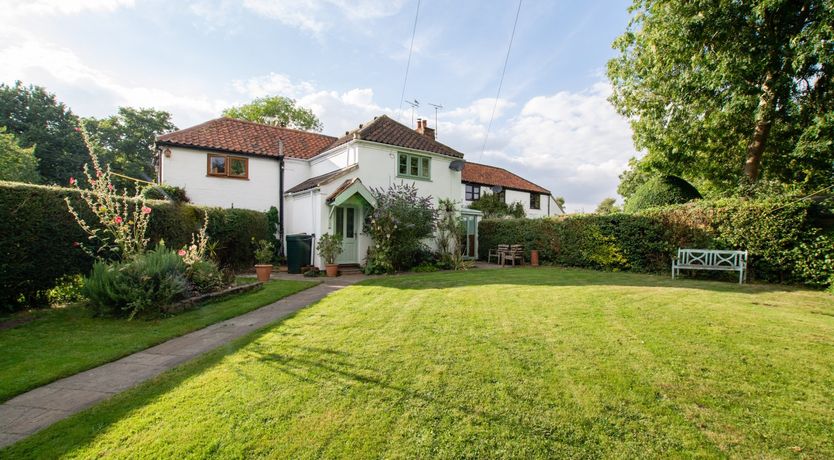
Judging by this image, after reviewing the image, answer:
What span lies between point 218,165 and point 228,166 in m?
0.42

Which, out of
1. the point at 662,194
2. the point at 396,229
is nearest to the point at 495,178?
the point at 662,194

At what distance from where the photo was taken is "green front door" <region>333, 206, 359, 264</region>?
14.5 meters

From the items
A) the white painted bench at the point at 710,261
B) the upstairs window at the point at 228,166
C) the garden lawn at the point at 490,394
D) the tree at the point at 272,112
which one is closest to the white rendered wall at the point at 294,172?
the upstairs window at the point at 228,166

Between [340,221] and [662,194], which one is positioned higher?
[662,194]

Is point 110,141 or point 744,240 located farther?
point 110,141

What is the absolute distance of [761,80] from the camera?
41.5ft

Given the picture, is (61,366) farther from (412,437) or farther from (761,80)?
(761,80)

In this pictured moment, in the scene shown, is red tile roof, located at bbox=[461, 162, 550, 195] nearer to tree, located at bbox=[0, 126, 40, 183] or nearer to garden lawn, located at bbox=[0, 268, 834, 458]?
garden lawn, located at bbox=[0, 268, 834, 458]

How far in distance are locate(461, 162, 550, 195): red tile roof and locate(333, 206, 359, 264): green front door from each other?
18524 mm

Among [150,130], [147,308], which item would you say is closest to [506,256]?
[147,308]

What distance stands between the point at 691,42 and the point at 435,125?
1292 cm

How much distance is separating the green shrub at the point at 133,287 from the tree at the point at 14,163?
25.9 meters

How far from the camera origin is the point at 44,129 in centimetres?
3206

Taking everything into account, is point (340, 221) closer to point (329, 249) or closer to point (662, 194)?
point (329, 249)
